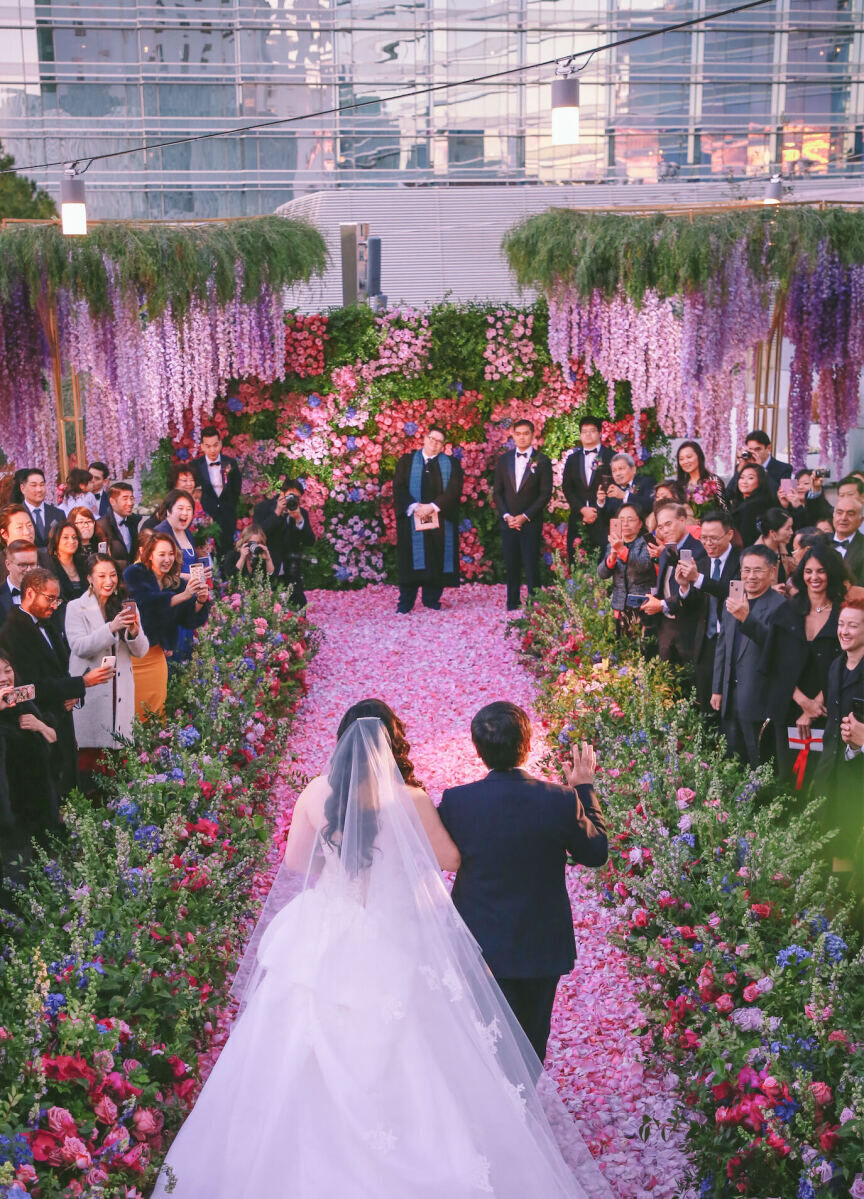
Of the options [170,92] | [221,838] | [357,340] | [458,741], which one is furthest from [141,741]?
[170,92]

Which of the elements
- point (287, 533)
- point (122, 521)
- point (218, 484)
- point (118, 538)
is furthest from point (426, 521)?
point (118, 538)

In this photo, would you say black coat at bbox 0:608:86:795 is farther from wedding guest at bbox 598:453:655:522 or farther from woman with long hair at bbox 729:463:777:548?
woman with long hair at bbox 729:463:777:548

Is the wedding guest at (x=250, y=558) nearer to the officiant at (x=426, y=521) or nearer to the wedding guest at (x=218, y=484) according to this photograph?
the wedding guest at (x=218, y=484)

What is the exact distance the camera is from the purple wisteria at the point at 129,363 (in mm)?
11430

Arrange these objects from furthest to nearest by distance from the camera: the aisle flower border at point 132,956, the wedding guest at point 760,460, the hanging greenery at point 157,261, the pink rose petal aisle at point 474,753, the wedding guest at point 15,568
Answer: the hanging greenery at point 157,261 < the wedding guest at point 760,460 < the wedding guest at point 15,568 < the pink rose petal aisle at point 474,753 < the aisle flower border at point 132,956

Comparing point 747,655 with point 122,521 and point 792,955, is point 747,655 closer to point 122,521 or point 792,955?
point 792,955

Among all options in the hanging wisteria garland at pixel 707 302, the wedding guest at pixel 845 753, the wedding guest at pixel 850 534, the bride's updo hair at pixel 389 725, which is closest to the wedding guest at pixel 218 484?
the hanging wisteria garland at pixel 707 302

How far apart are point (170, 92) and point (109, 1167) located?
24130mm

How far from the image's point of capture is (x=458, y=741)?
27.2ft

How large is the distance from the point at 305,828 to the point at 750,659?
2998mm

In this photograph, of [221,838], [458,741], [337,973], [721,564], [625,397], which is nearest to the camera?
[337,973]

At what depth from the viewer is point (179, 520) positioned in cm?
772

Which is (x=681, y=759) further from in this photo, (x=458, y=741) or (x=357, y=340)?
(x=357, y=340)

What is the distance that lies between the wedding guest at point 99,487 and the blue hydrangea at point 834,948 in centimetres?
736
